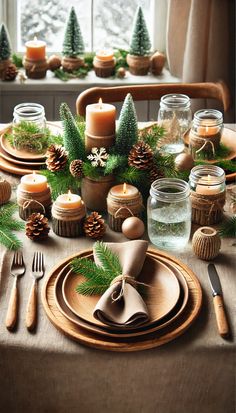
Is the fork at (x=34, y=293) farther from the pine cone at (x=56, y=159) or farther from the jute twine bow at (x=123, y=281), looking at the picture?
the pine cone at (x=56, y=159)

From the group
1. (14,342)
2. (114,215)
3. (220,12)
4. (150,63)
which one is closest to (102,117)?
(114,215)

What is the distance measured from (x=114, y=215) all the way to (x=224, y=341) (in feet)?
1.47

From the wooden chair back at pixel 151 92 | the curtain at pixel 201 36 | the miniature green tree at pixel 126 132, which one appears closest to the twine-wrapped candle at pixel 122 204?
the miniature green tree at pixel 126 132

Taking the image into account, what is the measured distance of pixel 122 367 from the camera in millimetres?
1285

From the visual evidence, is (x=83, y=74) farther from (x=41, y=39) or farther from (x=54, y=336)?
(x=54, y=336)

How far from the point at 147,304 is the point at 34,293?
0.21 metres

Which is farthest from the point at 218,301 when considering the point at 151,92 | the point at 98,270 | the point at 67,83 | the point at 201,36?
the point at 67,83

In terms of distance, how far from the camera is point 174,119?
200cm

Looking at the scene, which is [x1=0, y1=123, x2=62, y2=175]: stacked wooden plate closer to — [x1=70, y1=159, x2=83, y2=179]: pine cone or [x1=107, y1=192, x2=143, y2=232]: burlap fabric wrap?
[x1=70, y1=159, x2=83, y2=179]: pine cone

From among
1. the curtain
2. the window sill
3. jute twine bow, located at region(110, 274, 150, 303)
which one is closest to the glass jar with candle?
jute twine bow, located at region(110, 274, 150, 303)

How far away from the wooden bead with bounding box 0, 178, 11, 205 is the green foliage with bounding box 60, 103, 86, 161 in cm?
16

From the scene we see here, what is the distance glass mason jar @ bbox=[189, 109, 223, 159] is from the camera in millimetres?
1923

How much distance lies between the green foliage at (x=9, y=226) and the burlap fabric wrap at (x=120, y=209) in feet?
0.66

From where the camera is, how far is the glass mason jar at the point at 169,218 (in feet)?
5.17
